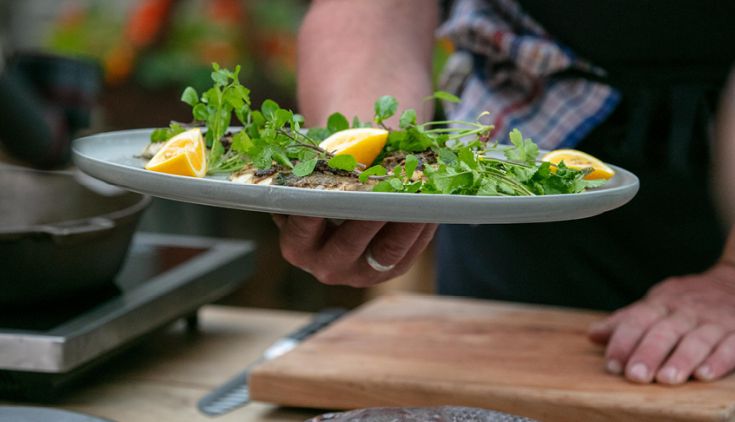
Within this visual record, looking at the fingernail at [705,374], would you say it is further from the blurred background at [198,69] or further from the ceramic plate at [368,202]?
the blurred background at [198,69]

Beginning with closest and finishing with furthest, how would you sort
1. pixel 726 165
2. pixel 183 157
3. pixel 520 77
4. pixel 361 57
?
pixel 726 165, pixel 183 157, pixel 361 57, pixel 520 77

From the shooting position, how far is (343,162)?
35.0 inches

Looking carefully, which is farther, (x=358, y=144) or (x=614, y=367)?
(x=614, y=367)

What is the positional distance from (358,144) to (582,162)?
0.89ft

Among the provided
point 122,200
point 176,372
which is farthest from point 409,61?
point 176,372

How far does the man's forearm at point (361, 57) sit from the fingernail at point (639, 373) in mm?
480

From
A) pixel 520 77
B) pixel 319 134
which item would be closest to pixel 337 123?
pixel 319 134

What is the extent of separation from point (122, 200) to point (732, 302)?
38.0 inches

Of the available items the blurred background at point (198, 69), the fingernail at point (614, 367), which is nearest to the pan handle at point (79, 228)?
the fingernail at point (614, 367)

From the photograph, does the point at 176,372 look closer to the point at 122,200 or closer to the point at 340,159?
the point at 122,200

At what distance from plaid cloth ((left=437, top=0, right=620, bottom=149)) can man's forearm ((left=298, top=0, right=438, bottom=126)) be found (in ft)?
0.36

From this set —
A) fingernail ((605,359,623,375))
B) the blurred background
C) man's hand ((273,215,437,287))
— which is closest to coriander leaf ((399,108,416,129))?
man's hand ((273,215,437,287))

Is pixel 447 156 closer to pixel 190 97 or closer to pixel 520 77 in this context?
pixel 190 97

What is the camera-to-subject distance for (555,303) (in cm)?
181
